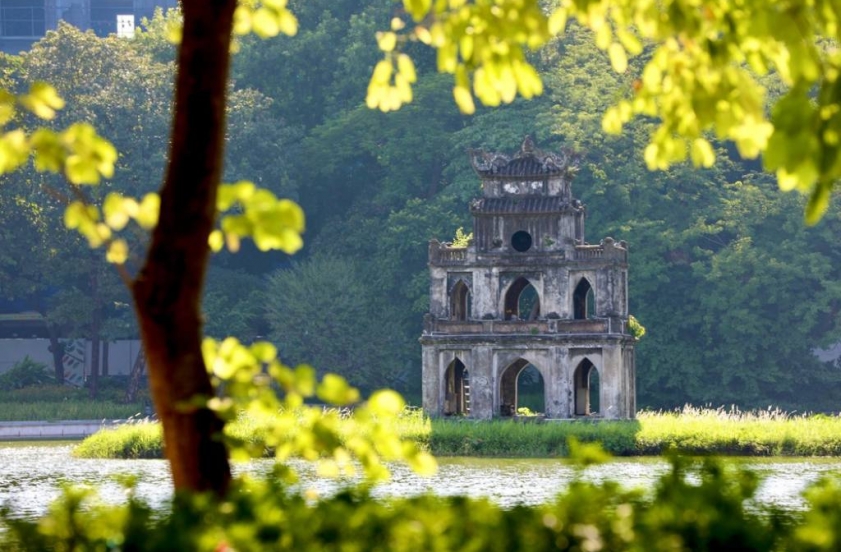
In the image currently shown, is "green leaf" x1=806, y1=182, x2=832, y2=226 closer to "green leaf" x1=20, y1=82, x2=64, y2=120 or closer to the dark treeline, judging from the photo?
"green leaf" x1=20, y1=82, x2=64, y2=120

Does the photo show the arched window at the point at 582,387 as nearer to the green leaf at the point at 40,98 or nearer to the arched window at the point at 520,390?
the arched window at the point at 520,390

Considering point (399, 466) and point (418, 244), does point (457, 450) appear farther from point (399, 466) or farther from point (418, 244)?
point (418, 244)

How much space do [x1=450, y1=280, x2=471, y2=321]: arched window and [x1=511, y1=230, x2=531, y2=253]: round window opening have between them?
1.54 m

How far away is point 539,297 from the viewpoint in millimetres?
43188

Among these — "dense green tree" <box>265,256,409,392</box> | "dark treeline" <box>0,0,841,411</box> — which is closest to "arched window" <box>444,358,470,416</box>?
"dark treeline" <box>0,0,841,411</box>

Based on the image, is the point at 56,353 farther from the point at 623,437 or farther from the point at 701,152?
the point at 701,152

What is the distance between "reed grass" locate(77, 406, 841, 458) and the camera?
1430 inches

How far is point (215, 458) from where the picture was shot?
7637mm

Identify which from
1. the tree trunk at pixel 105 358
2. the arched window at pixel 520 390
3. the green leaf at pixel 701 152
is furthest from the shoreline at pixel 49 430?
the green leaf at pixel 701 152

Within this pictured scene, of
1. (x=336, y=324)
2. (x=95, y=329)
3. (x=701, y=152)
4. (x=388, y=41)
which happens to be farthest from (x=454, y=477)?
(x=95, y=329)

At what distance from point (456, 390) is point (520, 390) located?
30.2 feet

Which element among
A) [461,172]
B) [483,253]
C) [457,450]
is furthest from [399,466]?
[461,172]

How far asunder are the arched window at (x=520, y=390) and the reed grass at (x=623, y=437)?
17.4ft

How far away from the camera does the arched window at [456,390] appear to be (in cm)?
4388
